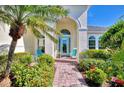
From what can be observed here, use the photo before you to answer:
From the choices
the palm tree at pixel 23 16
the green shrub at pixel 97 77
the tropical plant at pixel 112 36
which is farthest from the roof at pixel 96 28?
the palm tree at pixel 23 16

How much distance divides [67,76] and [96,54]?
527 cm

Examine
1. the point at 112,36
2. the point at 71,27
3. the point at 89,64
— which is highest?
the point at 71,27

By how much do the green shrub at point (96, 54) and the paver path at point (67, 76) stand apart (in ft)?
6.14

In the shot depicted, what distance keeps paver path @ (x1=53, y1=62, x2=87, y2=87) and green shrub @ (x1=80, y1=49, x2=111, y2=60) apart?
1873 mm

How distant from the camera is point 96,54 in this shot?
65.1 feet

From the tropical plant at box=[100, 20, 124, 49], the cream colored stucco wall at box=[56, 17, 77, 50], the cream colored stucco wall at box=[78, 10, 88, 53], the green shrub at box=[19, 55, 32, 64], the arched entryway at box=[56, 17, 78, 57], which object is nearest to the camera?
the green shrub at box=[19, 55, 32, 64]

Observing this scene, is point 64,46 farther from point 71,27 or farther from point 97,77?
point 97,77

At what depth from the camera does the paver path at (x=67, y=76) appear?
13.5 meters

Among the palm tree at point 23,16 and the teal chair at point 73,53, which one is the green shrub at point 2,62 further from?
the teal chair at point 73,53

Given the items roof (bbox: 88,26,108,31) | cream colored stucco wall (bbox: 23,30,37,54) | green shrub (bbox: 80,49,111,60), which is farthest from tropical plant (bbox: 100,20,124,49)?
cream colored stucco wall (bbox: 23,30,37,54)

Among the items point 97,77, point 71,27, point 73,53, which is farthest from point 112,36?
point 71,27

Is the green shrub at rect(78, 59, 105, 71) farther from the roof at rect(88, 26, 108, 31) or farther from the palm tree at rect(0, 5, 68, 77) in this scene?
the palm tree at rect(0, 5, 68, 77)

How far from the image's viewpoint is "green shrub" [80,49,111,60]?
62.2 ft

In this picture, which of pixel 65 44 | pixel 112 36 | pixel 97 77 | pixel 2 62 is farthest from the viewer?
pixel 65 44
